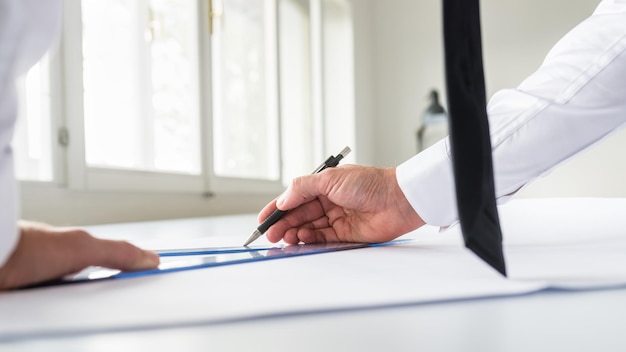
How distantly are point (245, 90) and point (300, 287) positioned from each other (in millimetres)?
3636

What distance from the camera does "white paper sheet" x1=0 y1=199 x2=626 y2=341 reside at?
0.41m

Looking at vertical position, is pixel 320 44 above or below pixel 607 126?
above

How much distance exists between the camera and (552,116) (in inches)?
34.4

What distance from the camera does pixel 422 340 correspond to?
0.36 meters

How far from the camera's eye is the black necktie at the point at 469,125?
0.46 m

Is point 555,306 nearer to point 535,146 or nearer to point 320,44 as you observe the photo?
point 535,146

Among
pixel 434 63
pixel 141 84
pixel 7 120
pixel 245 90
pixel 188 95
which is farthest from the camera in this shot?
pixel 434 63

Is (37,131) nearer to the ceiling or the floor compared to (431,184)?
nearer to the ceiling

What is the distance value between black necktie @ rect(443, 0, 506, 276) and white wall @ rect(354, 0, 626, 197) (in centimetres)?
475

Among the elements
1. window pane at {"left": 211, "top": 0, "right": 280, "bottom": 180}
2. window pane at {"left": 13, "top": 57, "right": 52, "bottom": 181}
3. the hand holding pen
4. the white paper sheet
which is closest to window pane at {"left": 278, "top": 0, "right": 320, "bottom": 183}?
window pane at {"left": 211, "top": 0, "right": 280, "bottom": 180}

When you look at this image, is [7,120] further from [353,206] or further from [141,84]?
[141,84]

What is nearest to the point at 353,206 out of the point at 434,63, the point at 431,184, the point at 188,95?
the point at 431,184

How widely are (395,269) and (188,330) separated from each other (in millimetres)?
283

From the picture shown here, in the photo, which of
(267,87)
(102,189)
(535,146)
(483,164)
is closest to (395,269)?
(483,164)
